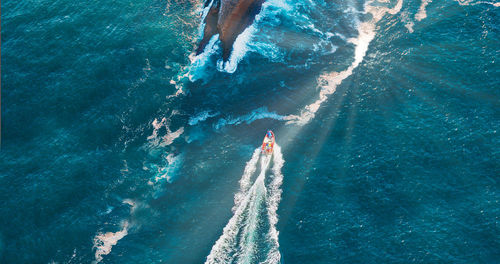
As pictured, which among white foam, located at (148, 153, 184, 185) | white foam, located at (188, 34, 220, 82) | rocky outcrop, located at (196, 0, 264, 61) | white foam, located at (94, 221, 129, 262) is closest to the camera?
white foam, located at (94, 221, 129, 262)

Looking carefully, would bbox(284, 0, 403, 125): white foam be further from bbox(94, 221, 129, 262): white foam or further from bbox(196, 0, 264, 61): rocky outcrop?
bbox(94, 221, 129, 262): white foam

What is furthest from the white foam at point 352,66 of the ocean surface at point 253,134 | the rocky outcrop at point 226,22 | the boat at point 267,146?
the rocky outcrop at point 226,22

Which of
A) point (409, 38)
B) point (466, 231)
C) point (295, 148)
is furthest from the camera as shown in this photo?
point (409, 38)

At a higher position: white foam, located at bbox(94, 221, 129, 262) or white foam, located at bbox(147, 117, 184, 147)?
white foam, located at bbox(147, 117, 184, 147)

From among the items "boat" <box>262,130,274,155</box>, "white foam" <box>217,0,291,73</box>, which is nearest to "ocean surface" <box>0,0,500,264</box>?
"white foam" <box>217,0,291,73</box>

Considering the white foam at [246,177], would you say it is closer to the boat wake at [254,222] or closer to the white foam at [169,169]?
the boat wake at [254,222]

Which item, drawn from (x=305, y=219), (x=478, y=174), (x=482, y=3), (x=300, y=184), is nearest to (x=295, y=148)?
(x=300, y=184)

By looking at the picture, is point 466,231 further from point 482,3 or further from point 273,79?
point 482,3
